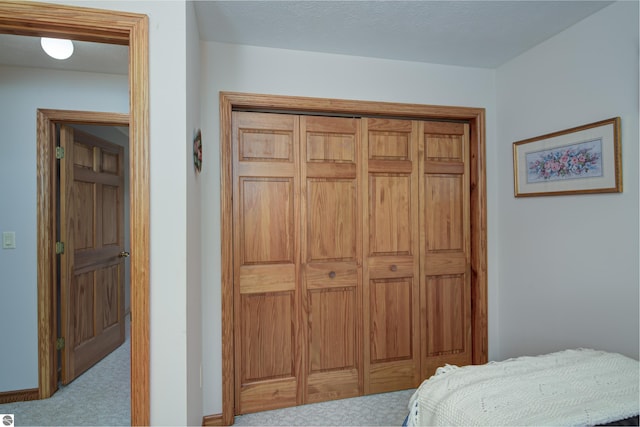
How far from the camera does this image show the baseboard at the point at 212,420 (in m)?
2.23

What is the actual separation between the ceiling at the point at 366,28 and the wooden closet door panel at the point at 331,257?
56 centimetres

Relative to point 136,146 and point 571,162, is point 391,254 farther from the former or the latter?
point 136,146

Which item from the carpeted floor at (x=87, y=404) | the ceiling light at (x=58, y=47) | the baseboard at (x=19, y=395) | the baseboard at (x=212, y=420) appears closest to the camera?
the ceiling light at (x=58, y=47)

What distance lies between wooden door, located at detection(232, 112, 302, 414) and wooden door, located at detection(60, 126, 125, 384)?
103cm

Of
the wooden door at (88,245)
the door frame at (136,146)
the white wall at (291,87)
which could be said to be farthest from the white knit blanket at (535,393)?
the wooden door at (88,245)

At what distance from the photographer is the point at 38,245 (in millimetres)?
2418

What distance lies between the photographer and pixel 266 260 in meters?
2.44

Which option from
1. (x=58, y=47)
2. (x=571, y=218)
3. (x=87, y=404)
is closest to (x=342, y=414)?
(x=87, y=404)

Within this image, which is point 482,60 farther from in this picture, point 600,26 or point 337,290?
point 337,290

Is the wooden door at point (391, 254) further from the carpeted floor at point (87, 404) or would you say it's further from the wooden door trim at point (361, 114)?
the carpeted floor at point (87, 404)

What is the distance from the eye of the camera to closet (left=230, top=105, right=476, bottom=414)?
2412mm

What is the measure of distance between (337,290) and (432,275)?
31.1 inches

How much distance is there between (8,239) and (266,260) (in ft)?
5.81

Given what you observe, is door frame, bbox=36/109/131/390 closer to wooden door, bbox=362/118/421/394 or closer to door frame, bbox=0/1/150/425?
door frame, bbox=0/1/150/425
